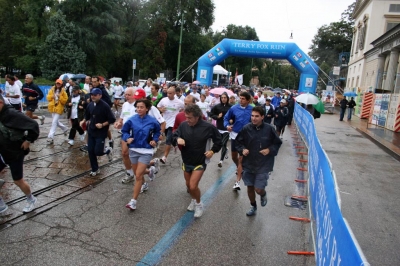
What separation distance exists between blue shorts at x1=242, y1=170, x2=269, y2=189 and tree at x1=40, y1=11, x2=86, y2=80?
2955 centimetres

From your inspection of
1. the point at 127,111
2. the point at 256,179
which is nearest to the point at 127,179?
the point at 127,111

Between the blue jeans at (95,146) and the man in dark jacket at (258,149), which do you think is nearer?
the man in dark jacket at (258,149)

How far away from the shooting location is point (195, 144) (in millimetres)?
4609

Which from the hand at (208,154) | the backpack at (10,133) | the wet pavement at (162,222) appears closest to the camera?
Result: the wet pavement at (162,222)

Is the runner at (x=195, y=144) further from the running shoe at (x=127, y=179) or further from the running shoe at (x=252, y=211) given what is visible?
the running shoe at (x=127, y=179)

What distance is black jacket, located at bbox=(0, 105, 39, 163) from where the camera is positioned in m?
4.05

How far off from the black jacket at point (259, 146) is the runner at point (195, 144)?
46 cm

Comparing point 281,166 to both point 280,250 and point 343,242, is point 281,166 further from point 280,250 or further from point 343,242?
point 343,242

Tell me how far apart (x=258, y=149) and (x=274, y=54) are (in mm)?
17399

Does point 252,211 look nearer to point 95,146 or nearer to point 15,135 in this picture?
point 95,146

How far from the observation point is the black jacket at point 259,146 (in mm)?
4605

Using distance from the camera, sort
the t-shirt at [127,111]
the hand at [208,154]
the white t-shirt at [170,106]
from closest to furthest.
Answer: the hand at [208,154]
the t-shirt at [127,111]
the white t-shirt at [170,106]

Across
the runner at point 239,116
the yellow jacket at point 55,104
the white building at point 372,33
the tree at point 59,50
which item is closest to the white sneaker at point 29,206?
the runner at point 239,116

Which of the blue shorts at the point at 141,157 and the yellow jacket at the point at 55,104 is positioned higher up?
the yellow jacket at the point at 55,104
